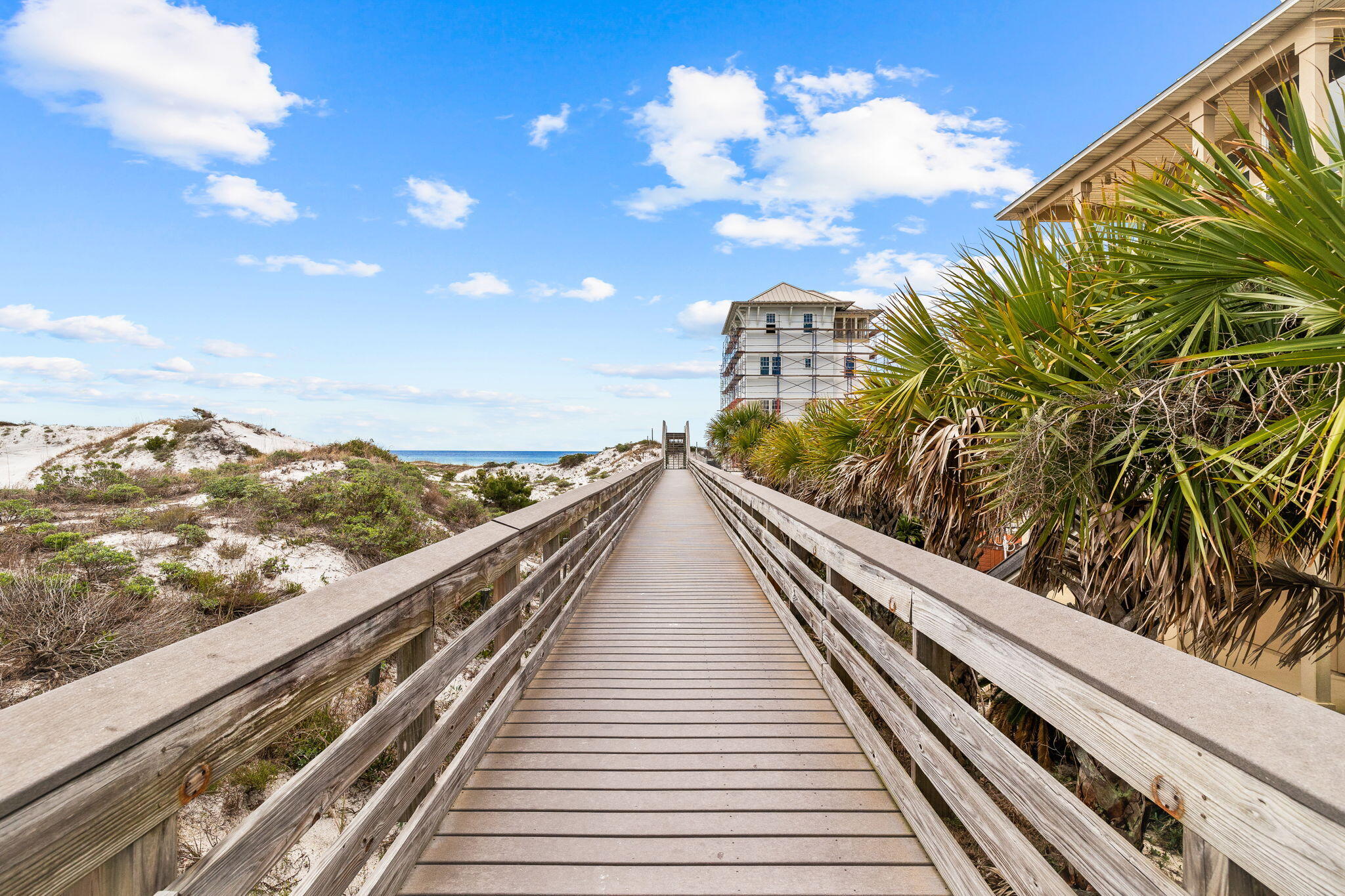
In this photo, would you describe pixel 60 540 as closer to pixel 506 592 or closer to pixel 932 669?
pixel 506 592

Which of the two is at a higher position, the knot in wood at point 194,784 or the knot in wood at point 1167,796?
the knot in wood at point 1167,796

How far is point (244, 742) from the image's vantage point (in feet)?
4.43

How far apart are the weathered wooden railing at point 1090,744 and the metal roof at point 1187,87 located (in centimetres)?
740

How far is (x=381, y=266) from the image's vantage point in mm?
32438

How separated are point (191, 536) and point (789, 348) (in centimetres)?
4082

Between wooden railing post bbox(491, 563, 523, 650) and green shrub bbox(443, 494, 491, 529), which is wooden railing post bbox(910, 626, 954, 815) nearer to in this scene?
wooden railing post bbox(491, 563, 523, 650)

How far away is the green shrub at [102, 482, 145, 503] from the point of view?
1065 centimetres

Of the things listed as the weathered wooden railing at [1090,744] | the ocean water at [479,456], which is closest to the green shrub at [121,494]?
the weathered wooden railing at [1090,744]

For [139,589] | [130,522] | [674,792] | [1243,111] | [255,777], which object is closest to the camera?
[674,792]

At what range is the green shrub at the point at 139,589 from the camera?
5.65 metres

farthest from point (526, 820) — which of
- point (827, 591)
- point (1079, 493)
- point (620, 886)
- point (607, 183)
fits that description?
point (607, 183)

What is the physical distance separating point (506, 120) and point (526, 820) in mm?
27836

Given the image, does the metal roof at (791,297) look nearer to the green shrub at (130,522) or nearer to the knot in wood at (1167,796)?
the green shrub at (130,522)

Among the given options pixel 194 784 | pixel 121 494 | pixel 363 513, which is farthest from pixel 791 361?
pixel 194 784
